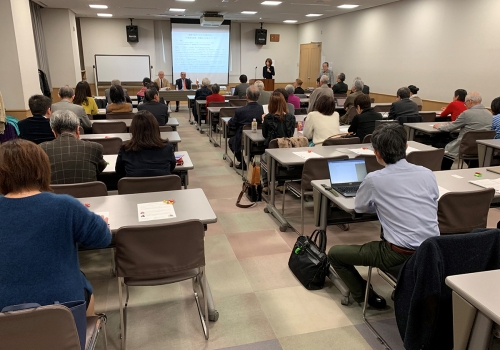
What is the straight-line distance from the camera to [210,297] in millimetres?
2586

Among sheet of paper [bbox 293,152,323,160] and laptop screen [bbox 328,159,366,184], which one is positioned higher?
laptop screen [bbox 328,159,366,184]

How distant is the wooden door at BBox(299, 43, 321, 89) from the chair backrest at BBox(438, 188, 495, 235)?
12.3 metres

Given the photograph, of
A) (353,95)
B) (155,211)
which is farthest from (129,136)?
(353,95)

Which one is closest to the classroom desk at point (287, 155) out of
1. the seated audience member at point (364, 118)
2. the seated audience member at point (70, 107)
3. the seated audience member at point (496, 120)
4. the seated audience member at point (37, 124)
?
the seated audience member at point (364, 118)

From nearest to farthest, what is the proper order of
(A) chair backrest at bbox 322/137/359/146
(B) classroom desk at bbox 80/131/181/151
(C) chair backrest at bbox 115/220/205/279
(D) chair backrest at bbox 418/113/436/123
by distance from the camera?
(C) chair backrest at bbox 115/220/205/279 < (A) chair backrest at bbox 322/137/359/146 < (B) classroom desk at bbox 80/131/181/151 < (D) chair backrest at bbox 418/113/436/123

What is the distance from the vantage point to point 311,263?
109 inches

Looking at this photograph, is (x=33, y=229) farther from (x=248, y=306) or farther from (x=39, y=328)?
Answer: (x=248, y=306)

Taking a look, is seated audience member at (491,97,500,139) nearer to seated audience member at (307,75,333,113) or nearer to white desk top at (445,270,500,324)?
seated audience member at (307,75,333,113)

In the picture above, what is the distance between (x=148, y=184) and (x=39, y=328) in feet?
4.85

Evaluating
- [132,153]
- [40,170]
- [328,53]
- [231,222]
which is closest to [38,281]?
[40,170]

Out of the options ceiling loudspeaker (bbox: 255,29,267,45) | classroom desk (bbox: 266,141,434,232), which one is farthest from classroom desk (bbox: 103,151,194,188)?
ceiling loudspeaker (bbox: 255,29,267,45)

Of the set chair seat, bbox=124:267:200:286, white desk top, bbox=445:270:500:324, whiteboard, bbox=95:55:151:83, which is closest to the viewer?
white desk top, bbox=445:270:500:324

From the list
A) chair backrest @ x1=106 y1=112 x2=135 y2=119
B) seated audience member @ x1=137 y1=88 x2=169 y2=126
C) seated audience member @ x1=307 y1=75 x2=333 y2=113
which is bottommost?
chair backrest @ x1=106 y1=112 x2=135 y2=119

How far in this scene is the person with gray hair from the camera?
267 cm
